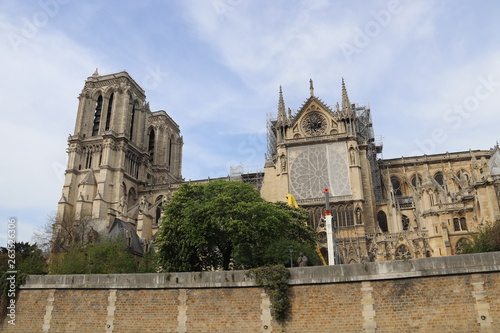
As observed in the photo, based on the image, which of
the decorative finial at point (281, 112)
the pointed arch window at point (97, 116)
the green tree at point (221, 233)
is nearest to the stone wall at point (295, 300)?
the green tree at point (221, 233)

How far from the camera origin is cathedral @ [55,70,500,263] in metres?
33.5

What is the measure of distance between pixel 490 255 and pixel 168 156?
6507 centimetres

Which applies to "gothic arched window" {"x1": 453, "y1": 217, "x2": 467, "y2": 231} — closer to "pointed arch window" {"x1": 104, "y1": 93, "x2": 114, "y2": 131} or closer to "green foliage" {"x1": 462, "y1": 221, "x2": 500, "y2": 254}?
"green foliage" {"x1": 462, "y1": 221, "x2": 500, "y2": 254}

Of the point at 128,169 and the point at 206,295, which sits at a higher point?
the point at 128,169

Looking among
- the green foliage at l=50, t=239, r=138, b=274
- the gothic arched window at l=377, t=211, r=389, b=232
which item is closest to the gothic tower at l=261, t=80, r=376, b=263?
the gothic arched window at l=377, t=211, r=389, b=232

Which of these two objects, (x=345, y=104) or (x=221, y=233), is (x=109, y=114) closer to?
(x=345, y=104)

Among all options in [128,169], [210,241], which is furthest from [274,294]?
[128,169]

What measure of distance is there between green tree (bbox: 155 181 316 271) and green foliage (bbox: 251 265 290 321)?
753 centimetres

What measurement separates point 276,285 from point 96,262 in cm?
1701

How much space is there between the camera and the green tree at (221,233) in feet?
73.9

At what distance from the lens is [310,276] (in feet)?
47.0

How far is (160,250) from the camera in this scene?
78.4 feet

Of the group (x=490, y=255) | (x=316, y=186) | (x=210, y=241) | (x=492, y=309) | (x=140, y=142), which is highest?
(x=140, y=142)

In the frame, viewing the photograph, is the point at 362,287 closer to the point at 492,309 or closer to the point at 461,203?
the point at 492,309
